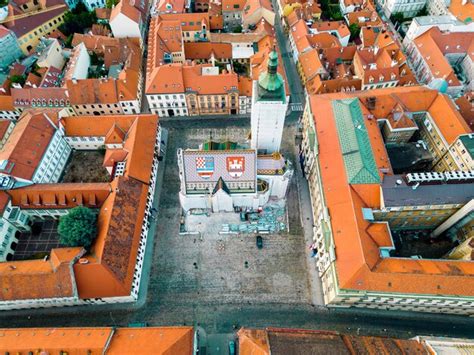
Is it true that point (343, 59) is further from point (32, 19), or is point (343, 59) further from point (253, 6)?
point (32, 19)

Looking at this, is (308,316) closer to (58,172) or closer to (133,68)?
(58,172)

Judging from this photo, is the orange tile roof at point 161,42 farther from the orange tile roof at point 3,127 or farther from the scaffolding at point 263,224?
the scaffolding at point 263,224

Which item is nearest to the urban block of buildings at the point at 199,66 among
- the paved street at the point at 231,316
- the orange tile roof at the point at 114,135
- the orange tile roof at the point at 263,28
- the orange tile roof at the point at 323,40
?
the orange tile roof at the point at 263,28

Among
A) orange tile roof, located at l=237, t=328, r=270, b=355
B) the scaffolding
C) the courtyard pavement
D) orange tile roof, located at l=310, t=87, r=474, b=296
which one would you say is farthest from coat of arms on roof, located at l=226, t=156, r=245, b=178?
the courtyard pavement

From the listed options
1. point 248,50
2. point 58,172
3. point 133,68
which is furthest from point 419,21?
point 58,172

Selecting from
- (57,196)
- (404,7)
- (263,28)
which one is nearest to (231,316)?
(57,196)

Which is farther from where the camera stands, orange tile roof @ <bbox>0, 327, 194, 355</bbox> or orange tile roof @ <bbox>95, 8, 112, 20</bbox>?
orange tile roof @ <bbox>95, 8, 112, 20</bbox>

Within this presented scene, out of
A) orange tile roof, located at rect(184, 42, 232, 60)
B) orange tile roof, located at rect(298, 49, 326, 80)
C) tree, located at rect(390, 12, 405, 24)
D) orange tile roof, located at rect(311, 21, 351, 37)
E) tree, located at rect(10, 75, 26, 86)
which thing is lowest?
tree, located at rect(10, 75, 26, 86)

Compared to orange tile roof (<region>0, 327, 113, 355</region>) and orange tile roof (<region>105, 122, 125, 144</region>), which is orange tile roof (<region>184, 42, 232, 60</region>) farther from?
orange tile roof (<region>0, 327, 113, 355</region>)
